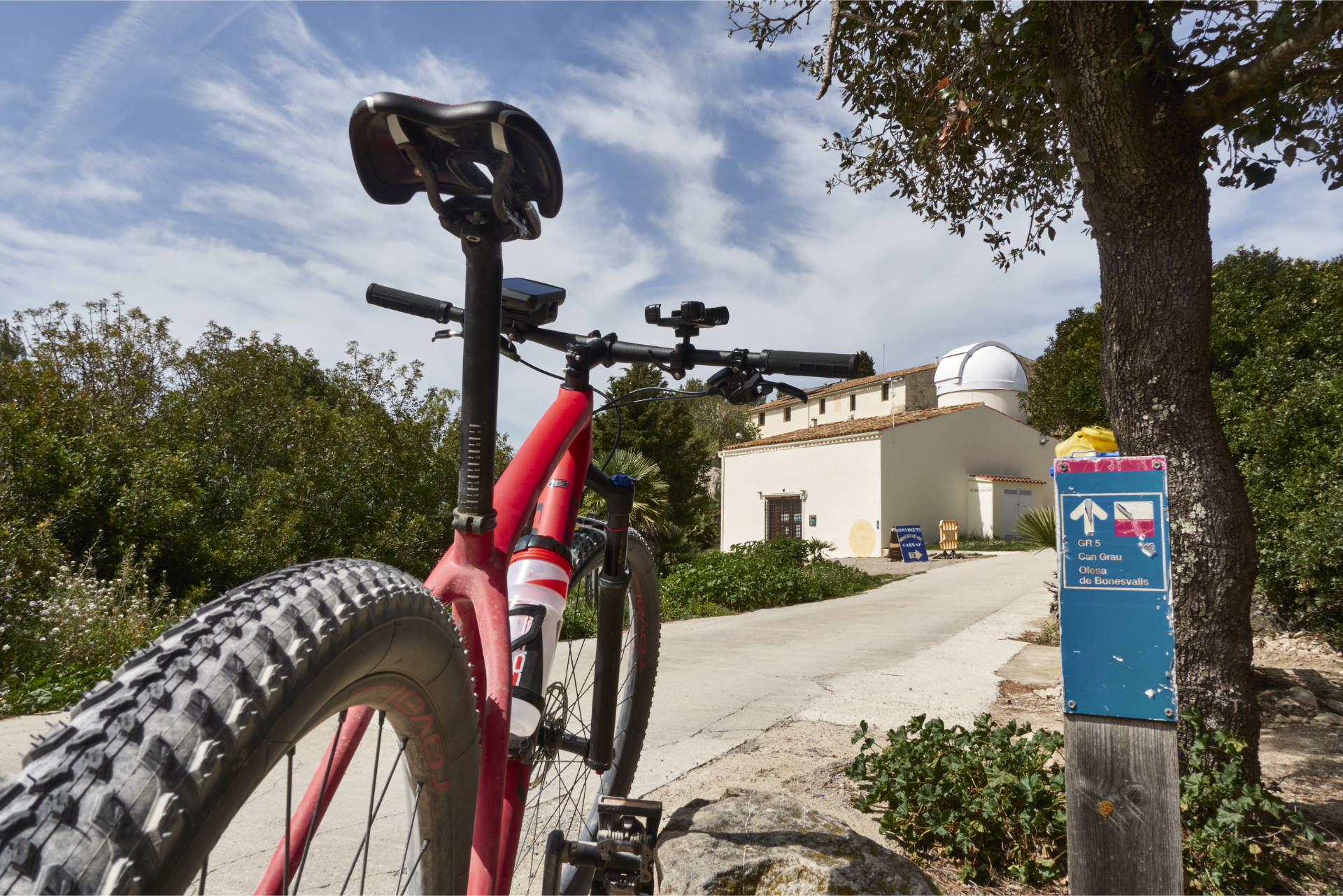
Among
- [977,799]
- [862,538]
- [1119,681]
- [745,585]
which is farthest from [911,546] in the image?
[1119,681]

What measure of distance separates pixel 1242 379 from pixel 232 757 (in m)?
10.4

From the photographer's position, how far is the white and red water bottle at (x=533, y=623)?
162 centimetres

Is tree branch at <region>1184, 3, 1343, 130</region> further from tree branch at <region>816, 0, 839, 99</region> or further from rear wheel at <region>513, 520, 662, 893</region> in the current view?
rear wheel at <region>513, 520, 662, 893</region>

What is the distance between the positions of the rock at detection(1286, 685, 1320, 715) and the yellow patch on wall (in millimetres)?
18955

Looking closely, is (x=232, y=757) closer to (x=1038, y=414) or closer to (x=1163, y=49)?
(x=1163, y=49)

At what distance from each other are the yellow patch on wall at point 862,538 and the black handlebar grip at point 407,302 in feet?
75.7

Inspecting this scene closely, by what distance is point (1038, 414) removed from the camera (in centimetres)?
2267

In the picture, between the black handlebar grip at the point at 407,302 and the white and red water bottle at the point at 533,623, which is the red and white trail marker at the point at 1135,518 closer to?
the white and red water bottle at the point at 533,623

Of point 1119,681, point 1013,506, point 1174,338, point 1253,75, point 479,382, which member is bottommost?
point 1119,681

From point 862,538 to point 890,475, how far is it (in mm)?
2345

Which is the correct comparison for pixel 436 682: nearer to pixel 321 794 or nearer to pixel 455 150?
pixel 321 794

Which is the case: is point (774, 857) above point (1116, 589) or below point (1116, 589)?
below

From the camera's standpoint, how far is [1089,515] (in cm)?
221

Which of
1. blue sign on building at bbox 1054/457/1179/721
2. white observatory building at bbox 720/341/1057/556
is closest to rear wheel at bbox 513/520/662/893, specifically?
blue sign on building at bbox 1054/457/1179/721
